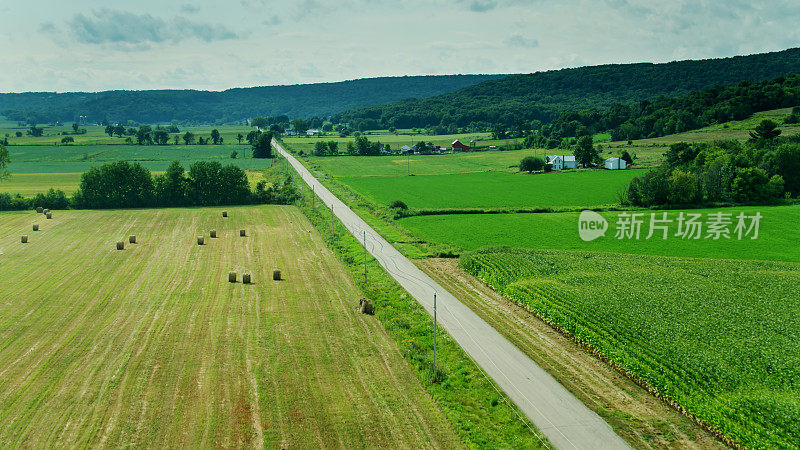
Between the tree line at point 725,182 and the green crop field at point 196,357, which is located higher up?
the tree line at point 725,182

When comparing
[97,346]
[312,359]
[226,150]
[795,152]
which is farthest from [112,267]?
[226,150]

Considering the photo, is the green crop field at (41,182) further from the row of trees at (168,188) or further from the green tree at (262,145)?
the green tree at (262,145)

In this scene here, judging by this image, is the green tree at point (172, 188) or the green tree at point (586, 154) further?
the green tree at point (586, 154)

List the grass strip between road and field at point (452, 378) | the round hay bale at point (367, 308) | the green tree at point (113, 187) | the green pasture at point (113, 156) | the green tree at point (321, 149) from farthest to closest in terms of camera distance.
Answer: the green tree at point (321, 149)
the green pasture at point (113, 156)
the green tree at point (113, 187)
the round hay bale at point (367, 308)
the grass strip between road and field at point (452, 378)

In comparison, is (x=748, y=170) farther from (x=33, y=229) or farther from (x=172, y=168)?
(x=33, y=229)

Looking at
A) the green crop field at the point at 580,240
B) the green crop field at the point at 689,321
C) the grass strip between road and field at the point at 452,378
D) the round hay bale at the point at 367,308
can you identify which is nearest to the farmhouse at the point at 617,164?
the green crop field at the point at 580,240

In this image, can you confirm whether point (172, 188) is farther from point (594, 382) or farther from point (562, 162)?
point (562, 162)

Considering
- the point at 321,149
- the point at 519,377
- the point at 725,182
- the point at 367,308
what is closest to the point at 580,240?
the point at 367,308
